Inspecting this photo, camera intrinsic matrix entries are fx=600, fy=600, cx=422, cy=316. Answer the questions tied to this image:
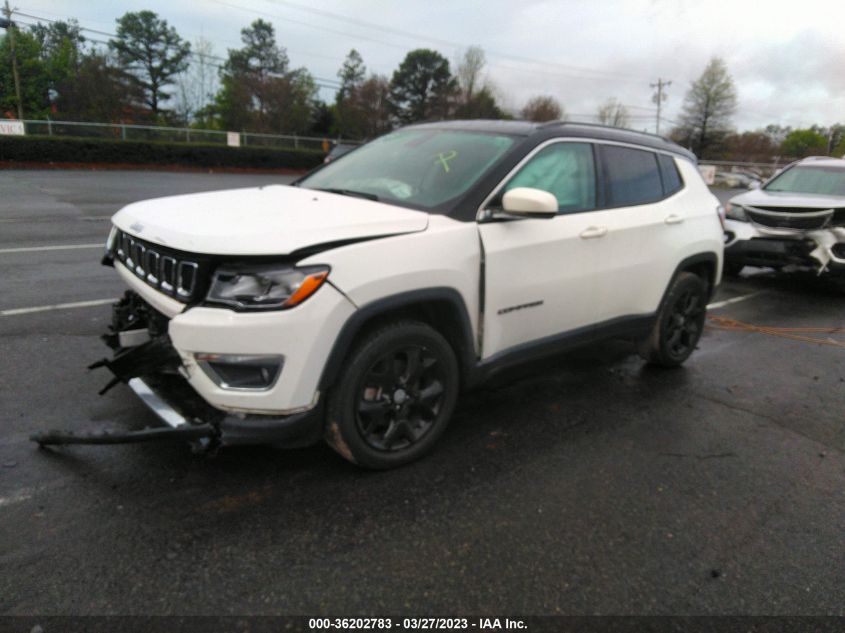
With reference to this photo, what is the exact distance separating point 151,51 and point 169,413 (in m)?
73.1

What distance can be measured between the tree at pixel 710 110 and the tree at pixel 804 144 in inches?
304

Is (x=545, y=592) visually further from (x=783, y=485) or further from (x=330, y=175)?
(x=330, y=175)

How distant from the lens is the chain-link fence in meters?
29.0

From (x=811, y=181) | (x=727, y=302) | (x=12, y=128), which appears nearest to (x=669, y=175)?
(x=727, y=302)

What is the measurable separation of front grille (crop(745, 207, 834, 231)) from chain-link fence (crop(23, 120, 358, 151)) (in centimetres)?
2947

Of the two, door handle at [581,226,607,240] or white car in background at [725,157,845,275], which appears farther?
white car in background at [725,157,845,275]

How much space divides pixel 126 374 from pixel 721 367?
177 inches

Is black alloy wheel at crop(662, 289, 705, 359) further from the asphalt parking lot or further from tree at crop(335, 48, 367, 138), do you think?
tree at crop(335, 48, 367, 138)

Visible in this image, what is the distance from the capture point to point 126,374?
292 centimetres

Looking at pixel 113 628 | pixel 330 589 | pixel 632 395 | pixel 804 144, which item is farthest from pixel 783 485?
pixel 804 144

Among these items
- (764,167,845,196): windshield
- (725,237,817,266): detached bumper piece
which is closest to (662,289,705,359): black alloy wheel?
(725,237,817,266): detached bumper piece

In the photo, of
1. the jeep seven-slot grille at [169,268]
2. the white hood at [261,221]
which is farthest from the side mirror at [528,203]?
the jeep seven-slot grille at [169,268]

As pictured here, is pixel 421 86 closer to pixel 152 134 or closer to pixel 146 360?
pixel 152 134

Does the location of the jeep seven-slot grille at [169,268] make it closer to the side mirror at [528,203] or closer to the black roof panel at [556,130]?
the side mirror at [528,203]
